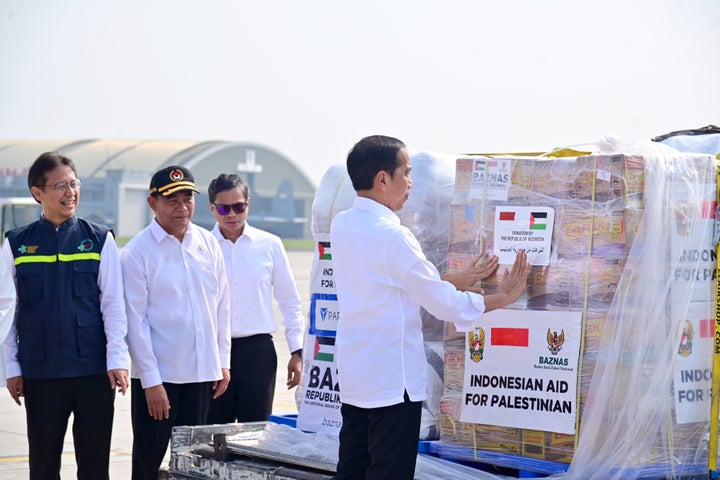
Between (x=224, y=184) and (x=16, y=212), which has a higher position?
(x=16, y=212)

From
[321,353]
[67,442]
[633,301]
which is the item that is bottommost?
[67,442]

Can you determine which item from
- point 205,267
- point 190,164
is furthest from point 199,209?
point 205,267

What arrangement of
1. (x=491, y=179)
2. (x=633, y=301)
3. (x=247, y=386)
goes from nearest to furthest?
(x=633, y=301) < (x=491, y=179) < (x=247, y=386)

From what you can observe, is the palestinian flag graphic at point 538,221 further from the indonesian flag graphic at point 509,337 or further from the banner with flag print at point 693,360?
the banner with flag print at point 693,360

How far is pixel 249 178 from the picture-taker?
269ft

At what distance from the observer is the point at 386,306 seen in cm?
404

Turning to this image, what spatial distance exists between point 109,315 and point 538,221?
204cm

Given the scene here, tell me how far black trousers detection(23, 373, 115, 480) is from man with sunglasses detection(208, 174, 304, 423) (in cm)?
105

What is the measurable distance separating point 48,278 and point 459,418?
1.96 m

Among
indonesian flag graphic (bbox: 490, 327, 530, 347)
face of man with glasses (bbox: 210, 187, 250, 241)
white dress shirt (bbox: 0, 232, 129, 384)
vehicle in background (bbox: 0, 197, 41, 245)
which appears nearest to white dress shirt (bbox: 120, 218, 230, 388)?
white dress shirt (bbox: 0, 232, 129, 384)

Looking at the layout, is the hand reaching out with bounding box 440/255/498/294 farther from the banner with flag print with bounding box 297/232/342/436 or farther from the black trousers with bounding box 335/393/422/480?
the banner with flag print with bounding box 297/232/342/436

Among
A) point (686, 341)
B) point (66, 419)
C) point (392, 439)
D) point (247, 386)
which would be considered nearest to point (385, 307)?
point (392, 439)

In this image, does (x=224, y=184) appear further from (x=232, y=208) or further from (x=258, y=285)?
(x=258, y=285)

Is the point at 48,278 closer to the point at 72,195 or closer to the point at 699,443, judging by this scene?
the point at 72,195
